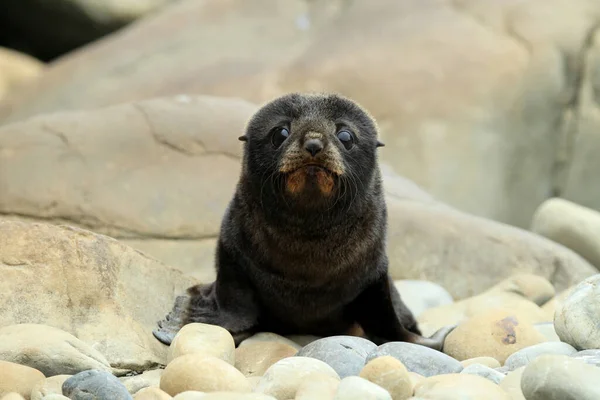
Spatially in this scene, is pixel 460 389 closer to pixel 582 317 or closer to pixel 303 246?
pixel 582 317

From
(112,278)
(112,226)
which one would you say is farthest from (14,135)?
(112,278)

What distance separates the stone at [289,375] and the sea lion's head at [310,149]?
1.36 metres

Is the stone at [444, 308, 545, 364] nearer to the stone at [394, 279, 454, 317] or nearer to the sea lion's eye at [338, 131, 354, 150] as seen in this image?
the sea lion's eye at [338, 131, 354, 150]

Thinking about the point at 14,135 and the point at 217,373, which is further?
the point at 14,135

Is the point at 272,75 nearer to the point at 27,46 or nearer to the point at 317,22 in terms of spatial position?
the point at 317,22

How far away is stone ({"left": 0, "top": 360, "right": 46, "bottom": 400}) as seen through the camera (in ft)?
11.8

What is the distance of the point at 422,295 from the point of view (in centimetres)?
713

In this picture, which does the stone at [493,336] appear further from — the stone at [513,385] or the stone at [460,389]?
the stone at [460,389]

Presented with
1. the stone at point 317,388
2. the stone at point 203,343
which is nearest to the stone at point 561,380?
the stone at point 317,388

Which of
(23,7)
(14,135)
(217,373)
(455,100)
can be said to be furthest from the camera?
(23,7)

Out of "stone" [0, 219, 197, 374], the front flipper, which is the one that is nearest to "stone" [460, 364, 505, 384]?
the front flipper

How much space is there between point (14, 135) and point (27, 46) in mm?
8536

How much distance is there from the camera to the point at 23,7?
15.2 meters

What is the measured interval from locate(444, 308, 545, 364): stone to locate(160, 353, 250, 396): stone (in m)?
1.80
